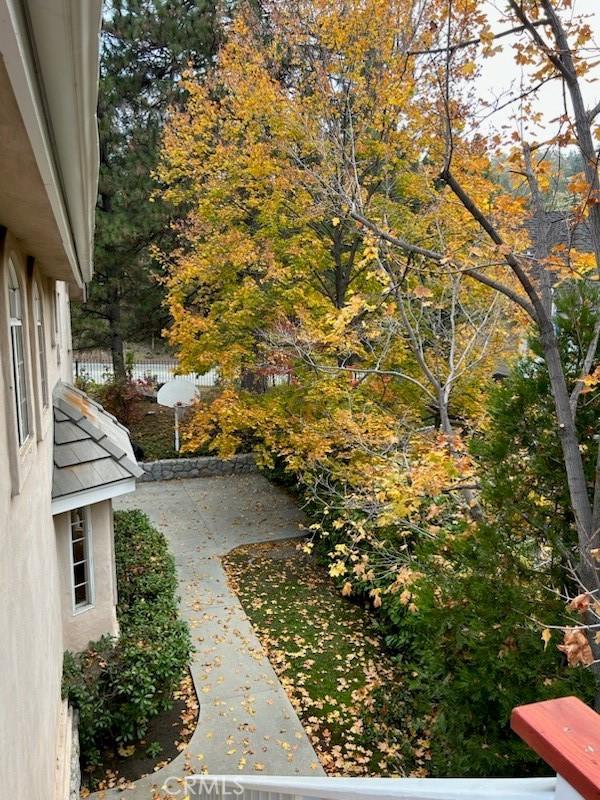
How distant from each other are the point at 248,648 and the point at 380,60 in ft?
30.1

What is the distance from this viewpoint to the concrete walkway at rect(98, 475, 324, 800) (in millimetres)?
5961

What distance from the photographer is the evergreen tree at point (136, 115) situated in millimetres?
15609

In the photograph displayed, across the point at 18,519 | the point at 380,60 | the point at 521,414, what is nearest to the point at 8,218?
the point at 18,519

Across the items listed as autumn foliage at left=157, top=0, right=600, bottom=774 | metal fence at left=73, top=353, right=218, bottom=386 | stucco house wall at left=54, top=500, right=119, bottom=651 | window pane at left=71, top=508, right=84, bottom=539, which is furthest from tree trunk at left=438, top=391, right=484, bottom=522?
metal fence at left=73, top=353, right=218, bottom=386

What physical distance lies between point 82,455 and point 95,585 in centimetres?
161

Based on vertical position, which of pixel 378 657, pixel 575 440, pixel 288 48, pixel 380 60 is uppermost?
pixel 288 48

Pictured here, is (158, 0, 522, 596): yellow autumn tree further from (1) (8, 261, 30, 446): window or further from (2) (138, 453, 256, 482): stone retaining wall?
(2) (138, 453, 256, 482): stone retaining wall

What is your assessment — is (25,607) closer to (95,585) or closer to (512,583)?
(512,583)

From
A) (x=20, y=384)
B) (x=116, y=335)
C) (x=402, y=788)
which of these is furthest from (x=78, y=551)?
(x=116, y=335)

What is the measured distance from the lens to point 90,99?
1.75 m

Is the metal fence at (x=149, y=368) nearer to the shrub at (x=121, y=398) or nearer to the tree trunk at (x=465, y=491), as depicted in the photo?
the shrub at (x=121, y=398)

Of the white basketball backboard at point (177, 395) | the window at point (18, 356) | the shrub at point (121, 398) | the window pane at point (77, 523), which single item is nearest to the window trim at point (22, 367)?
the window at point (18, 356)

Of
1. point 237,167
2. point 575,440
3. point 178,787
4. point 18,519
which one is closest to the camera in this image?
point 18,519

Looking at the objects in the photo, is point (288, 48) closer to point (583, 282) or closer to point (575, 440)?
point (583, 282)
